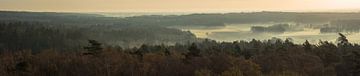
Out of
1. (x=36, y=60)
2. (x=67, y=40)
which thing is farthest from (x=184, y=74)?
(x=67, y=40)

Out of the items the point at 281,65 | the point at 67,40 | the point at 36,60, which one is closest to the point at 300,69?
the point at 281,65

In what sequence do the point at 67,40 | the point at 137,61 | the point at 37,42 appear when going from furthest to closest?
the point at 67,40 < the point at 37,42 < the point at 137,61

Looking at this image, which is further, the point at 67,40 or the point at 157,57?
the point at 67,40

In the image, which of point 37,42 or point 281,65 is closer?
point 281,65

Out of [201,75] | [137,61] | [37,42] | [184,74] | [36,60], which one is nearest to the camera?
[201,75]

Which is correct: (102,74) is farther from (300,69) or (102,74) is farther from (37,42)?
(37,42)

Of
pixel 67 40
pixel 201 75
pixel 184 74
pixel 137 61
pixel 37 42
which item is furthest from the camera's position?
pixel 67 40

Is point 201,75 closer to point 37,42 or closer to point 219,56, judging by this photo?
point 219,56

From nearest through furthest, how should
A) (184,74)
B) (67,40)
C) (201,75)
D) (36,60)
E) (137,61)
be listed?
(201,75) → (184,74) → (137,61) → (36,60) → (67,40)
